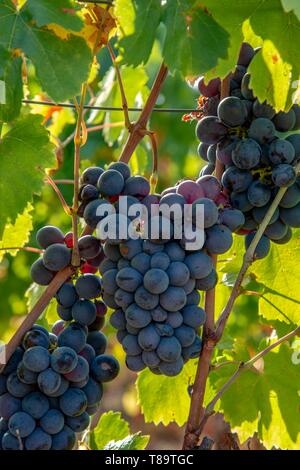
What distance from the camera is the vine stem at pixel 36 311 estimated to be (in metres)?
1.28

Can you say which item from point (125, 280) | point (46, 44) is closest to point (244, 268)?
point (125, 280)

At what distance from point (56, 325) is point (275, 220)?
1.37 feet

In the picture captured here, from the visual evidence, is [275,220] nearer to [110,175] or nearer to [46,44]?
[110,175]

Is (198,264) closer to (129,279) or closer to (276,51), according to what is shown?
(129,279)

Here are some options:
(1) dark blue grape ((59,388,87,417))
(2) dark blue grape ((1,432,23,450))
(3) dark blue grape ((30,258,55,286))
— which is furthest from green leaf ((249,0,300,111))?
(2) dark blue grape ((1,432,23,450))

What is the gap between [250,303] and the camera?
3.78m

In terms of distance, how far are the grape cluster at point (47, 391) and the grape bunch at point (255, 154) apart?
35cm

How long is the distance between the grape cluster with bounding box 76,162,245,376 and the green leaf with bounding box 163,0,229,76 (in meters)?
0.19

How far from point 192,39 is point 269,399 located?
0.76 metres

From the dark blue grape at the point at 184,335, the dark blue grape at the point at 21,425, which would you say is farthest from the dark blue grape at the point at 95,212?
the dark blue grape at the point at 21,425

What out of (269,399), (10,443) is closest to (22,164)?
(10,443)

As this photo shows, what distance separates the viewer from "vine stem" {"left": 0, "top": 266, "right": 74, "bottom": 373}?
1.28m

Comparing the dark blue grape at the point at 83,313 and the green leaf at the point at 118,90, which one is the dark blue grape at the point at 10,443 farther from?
the green leaf at the point at 118,90

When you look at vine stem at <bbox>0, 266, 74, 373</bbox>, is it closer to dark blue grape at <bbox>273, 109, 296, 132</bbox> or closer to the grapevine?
the grapevine
